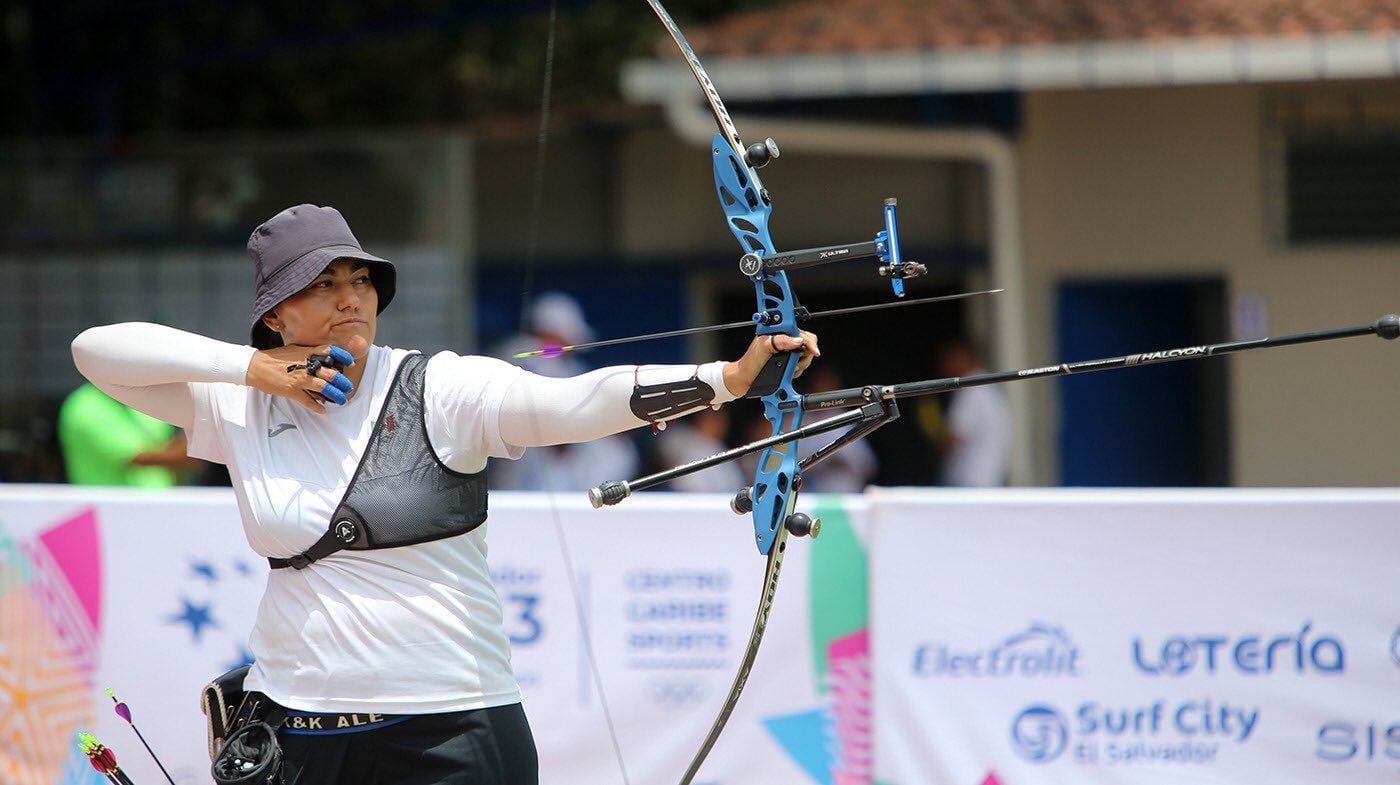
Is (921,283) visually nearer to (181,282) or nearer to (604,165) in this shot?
(604,165)

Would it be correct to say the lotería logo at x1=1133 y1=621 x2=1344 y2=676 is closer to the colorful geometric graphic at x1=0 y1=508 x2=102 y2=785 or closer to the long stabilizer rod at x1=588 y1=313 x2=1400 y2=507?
the long stabilizer rod at x1=588 y1=313 x2=1400 y2=507

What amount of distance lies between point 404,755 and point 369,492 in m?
0.43

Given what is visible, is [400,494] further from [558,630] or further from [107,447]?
[107,447]

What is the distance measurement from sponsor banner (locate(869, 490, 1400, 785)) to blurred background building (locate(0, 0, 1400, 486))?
160 inches

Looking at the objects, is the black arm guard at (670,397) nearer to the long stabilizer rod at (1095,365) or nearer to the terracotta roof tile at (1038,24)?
the long stabilizer rod at (1095,365)

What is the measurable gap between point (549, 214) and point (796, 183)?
1601 millimetres

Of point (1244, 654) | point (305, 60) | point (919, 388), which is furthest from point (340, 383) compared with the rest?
point (305, 60)

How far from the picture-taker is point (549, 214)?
32.2 ft

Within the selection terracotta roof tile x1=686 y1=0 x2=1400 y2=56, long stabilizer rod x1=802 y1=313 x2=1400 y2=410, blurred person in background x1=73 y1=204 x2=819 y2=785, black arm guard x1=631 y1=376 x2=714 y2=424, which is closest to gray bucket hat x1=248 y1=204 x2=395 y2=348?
blurred person in background x1=73 y1=204 x2=819 y2=785

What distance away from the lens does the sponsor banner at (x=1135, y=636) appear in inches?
161

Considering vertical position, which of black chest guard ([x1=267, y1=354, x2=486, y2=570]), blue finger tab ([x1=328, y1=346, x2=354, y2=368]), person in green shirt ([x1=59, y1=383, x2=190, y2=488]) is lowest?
black chest guard ([x1=267, y1=354, x2=486, y2=570])

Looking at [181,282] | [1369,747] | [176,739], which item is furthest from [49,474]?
[1369,747]

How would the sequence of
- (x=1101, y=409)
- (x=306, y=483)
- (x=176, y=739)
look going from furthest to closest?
(x=1101, y=409)
(x=176, y=739)
(x=306, y=483)

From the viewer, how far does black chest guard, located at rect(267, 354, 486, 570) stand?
2.49 m
